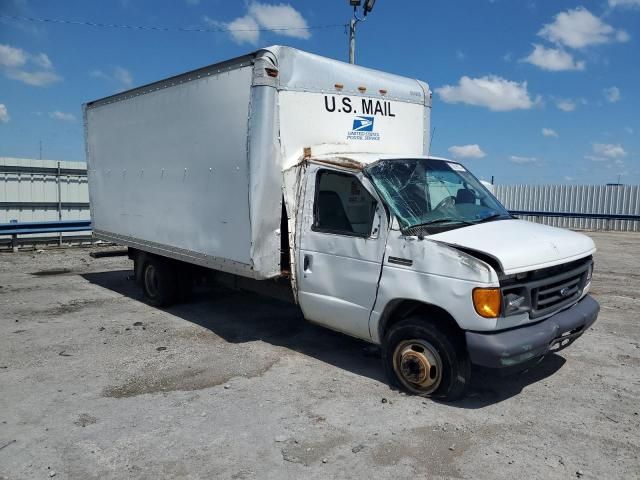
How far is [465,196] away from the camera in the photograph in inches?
214

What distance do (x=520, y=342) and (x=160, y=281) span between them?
18.6ft

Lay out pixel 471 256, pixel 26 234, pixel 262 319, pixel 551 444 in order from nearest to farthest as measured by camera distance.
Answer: pixel 551 444, pixel 471 256, pixel 262 319, pixel 26 234

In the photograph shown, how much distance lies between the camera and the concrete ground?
12.0 feet

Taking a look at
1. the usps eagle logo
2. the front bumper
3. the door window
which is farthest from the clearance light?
the usps eagle logo

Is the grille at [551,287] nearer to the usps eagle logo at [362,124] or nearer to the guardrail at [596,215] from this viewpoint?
the usps eagle logo at [362,124]

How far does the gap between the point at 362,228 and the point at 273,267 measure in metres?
1.31

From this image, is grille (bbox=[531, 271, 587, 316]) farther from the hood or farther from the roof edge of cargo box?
the roof edge of cargo box

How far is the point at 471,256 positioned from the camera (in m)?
4.17

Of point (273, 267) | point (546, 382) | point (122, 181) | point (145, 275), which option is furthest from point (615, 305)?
point (122, 181)

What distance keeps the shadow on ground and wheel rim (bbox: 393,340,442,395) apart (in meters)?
0.30

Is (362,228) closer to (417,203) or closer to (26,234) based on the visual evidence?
(417,203)

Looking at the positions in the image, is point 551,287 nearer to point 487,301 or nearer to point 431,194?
point 487,301

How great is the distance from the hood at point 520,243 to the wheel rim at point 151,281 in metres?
5.22

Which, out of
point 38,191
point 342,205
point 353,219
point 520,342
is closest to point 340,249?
point 353,219
